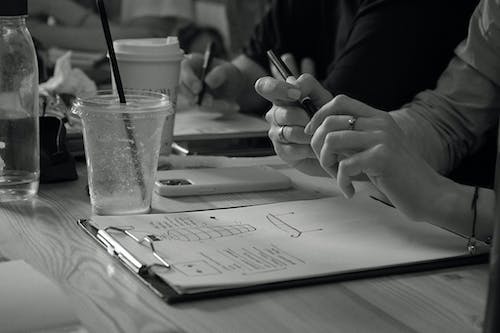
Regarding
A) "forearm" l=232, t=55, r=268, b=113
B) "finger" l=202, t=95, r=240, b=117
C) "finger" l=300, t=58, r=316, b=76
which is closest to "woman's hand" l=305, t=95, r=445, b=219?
"finger" l=202, t=95, r=240, b=117

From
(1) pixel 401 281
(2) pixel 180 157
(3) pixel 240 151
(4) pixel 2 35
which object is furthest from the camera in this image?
(3) pixel 240 151

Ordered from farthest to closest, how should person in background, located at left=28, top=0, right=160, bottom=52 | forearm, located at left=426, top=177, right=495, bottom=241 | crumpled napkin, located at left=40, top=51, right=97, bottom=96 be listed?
person in background, located at left=28, top=0, right=160, bottom=52, crumpled napkin, located at left=40, top=51, right=97, bottom=96, forearm, located at left=426, top=177, right=495, bottom=241

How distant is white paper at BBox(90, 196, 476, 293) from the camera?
0.86 m

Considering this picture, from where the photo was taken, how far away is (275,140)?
125 cm

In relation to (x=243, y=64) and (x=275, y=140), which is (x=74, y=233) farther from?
(x=243, y=64)

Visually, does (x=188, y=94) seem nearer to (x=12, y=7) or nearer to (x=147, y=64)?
(x=147, y=64)

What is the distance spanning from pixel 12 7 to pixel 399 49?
0.71m

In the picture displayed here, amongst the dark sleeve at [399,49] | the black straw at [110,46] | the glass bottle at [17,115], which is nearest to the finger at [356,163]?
the black straw at [110,46]

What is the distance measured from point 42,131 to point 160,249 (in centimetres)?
42

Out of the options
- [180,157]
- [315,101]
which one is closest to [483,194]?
[315,101]

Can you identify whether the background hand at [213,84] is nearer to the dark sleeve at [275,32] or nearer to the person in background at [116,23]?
the dark sleeve at [275,32]

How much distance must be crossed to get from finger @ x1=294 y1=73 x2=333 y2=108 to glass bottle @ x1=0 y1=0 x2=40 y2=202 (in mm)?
367

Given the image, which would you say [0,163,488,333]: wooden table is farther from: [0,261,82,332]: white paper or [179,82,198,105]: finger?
[179,82,198,105]: finger

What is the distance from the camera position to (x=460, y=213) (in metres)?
1.01
